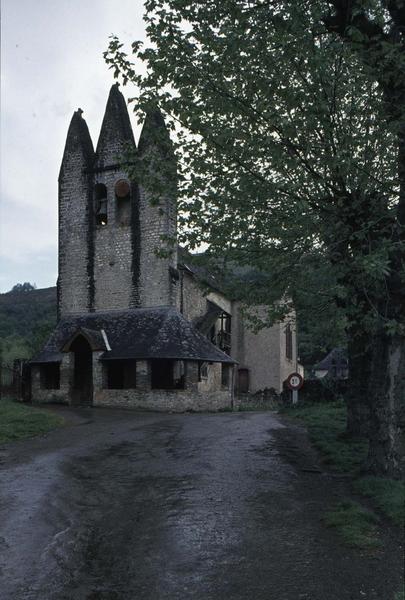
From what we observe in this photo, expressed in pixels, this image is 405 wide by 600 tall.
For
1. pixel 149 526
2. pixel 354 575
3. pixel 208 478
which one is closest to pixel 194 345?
pixel 208 478

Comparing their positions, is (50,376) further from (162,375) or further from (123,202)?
(123,202)

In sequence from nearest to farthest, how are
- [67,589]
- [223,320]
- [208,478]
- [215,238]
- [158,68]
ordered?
[67,589]
[208,478]
[158,68]
[215,238]
[223,320]

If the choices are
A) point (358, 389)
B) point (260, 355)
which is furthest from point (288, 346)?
point (358, 389)

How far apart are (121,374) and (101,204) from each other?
9170mm

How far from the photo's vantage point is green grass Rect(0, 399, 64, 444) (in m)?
16.0

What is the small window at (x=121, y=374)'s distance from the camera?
30120 millimetres

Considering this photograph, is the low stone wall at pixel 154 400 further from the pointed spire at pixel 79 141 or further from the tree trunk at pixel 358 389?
the tree trunk at pixel 358 389

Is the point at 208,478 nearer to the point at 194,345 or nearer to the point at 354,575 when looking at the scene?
the point at 354,575

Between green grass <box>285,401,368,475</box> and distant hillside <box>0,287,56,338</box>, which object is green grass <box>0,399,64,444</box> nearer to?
green grass <box>285,401,368,475</box>

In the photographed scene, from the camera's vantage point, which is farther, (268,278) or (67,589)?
(268,278)

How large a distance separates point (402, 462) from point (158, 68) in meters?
8.19

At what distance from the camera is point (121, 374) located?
3219cm

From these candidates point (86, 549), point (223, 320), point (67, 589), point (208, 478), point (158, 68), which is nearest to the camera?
point (67, 589)

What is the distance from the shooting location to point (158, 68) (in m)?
11.1
